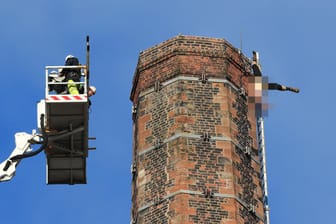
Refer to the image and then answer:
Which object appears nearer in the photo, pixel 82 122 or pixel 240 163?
pixel 82 122

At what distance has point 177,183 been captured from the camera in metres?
51.8

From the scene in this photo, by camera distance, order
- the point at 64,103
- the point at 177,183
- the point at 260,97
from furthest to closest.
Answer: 1. the point at 260,97
2. the point at 177,183
3. the point at 64,103

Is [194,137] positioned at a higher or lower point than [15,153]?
higher

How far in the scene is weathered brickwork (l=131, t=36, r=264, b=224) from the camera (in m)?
51.7

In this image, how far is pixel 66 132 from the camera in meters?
48.8

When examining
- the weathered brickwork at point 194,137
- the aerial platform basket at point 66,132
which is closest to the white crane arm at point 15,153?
the aerial platform basket at point 66,132

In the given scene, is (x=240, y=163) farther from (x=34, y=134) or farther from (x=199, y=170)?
(x=34, y=134)

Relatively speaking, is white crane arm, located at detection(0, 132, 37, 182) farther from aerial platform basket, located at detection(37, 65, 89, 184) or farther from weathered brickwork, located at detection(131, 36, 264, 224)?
weathered brickwork, located at detection(131, 36, 264, 224)

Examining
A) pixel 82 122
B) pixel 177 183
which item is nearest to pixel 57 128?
pixel 82 122

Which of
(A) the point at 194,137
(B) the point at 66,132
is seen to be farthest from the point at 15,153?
(A) the point at 194,137

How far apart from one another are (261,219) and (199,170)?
6.98ft

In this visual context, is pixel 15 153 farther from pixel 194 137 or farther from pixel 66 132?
pixel 194 137

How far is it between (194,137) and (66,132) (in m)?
5.08

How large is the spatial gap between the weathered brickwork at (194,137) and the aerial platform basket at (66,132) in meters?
2.91
